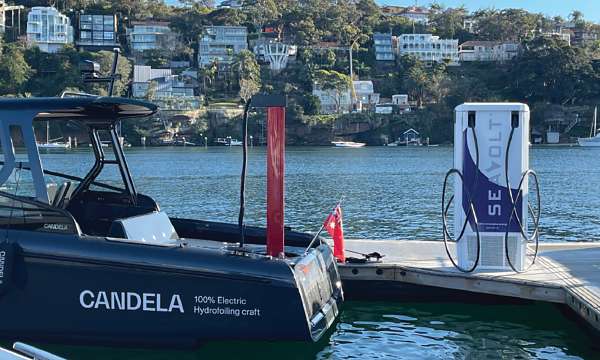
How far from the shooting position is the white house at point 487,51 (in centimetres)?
15262

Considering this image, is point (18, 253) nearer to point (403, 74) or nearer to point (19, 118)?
point (19, 118)

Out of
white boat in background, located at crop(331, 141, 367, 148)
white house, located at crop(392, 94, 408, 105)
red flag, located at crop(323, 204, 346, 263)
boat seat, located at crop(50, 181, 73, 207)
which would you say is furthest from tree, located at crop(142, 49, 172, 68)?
boat seat, located at crop(50, 181, 73, 207)

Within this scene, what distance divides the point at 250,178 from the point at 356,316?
1539 inches

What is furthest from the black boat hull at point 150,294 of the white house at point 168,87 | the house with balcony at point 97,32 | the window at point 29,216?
the house with balcony at point 97,32

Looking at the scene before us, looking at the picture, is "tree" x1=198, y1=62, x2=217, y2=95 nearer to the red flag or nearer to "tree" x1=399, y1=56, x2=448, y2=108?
"tree" x1=399, y1=56, x2=448, y2=108

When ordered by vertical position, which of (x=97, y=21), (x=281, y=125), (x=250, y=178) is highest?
(x=97, y=21)

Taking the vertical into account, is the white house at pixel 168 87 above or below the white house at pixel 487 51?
below

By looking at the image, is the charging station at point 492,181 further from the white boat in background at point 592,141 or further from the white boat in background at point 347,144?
the white boat in background at point 347,144

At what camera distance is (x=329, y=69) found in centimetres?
15325

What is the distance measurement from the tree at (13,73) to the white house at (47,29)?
102ft

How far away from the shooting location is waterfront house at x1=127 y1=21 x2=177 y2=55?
156250mm

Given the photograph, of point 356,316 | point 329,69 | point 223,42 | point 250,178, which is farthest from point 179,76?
point 356,316

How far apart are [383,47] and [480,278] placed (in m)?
155

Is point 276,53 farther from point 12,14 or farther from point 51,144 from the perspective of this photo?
point 51,144
